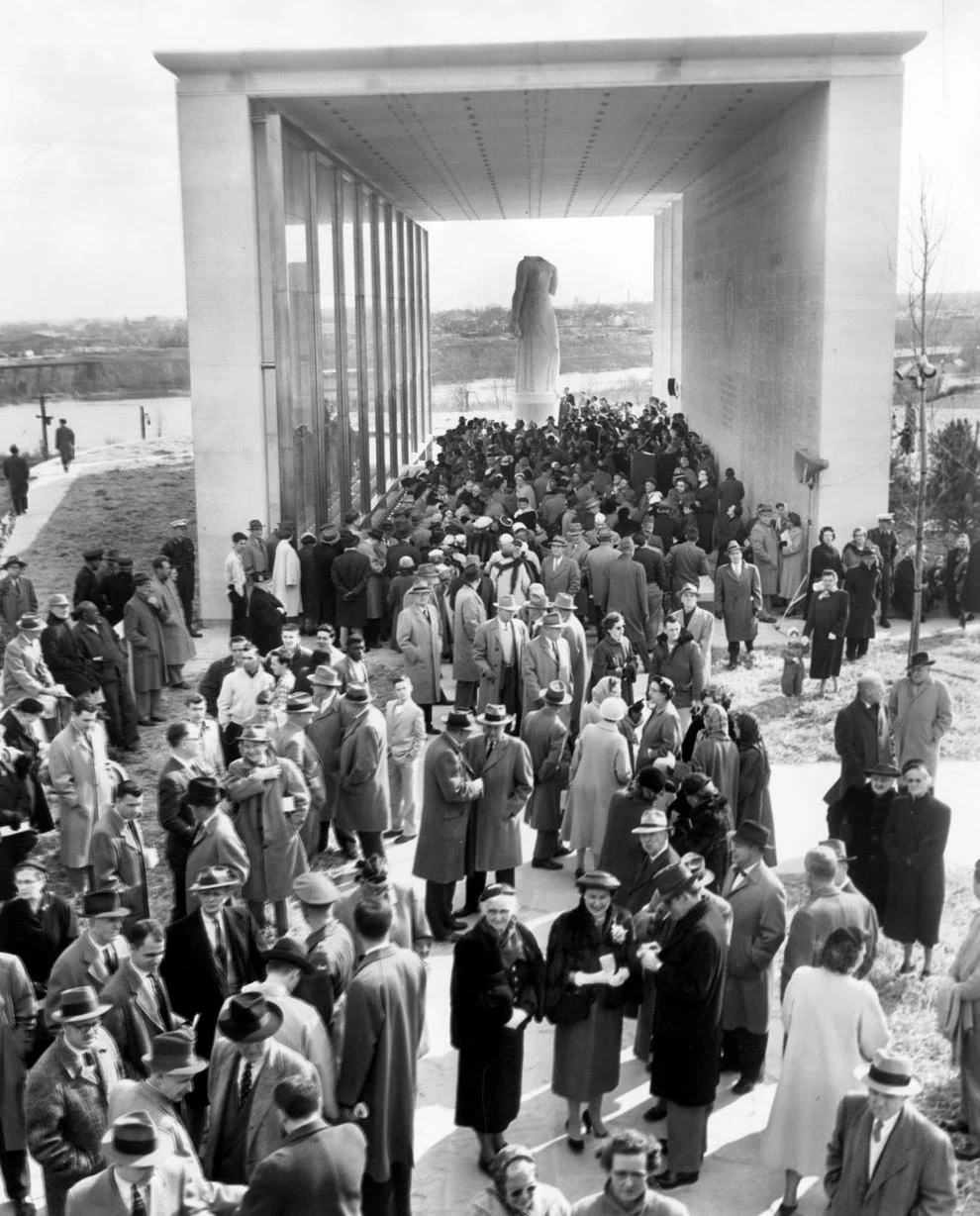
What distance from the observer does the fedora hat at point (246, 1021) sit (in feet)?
17.3

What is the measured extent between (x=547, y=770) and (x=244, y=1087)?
185 inches

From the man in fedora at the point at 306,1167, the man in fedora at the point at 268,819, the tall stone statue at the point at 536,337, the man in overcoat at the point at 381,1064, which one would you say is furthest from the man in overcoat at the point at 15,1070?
the tall stone statue at the point at 536,337

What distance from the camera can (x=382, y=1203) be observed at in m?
5.94

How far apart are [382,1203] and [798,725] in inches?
334

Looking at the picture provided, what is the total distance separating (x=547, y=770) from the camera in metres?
9.80

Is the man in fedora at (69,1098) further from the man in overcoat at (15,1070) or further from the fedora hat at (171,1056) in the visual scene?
the man in overcoat at (15,1070)

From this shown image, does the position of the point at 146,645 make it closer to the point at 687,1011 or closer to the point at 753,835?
the point at 753,835

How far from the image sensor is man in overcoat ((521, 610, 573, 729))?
463 inches

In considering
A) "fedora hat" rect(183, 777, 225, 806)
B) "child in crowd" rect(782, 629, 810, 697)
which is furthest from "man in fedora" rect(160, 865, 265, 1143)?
"child in crowd" rect(782, 629, 810, 697)

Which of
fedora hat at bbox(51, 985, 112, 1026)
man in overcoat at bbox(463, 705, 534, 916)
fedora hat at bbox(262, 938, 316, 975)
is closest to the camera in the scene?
fedora hat at bbox(51, 985, 112, 1026)

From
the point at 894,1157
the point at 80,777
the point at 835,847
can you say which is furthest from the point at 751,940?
the point at 80,777

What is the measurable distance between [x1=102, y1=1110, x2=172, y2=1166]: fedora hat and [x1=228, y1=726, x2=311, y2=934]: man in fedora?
12.4 ft

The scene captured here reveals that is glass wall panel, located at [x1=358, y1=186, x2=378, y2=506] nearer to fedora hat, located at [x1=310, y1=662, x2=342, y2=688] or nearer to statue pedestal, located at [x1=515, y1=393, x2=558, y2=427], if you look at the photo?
statue pedestal, located at [x1=515, y1=393, x2=558, y2=427]

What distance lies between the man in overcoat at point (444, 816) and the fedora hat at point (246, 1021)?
11.3ft
